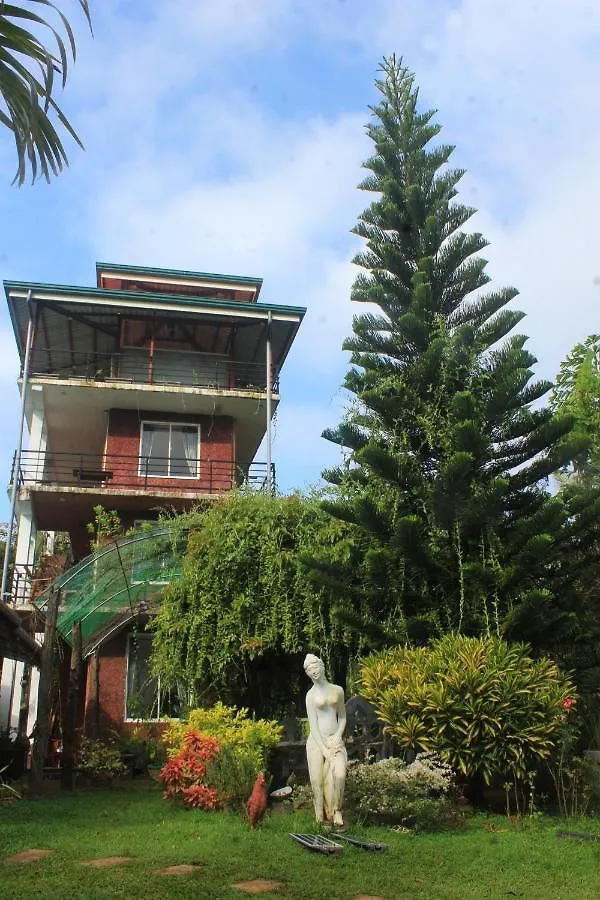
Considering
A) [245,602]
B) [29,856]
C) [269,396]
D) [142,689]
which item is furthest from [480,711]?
[269,396]

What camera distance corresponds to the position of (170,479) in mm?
19203

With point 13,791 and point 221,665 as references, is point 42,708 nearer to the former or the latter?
point 13,791

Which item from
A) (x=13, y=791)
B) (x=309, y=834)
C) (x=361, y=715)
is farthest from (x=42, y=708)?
(x=309, y=834)

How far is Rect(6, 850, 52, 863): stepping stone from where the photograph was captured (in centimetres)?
673

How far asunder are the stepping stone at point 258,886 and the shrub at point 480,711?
363cm

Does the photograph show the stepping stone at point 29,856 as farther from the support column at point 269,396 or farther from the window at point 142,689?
the support column at point 269,396

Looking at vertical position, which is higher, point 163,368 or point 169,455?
point 163,368

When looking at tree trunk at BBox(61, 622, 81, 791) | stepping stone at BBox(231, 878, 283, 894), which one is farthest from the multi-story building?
stepping stone at BBox(231, 878, 283, 894)

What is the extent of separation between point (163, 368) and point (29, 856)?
49.1 feet

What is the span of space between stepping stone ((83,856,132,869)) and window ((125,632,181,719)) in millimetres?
8930

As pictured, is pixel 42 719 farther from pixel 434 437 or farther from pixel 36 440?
pixel 36 440

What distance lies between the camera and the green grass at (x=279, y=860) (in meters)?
5.80

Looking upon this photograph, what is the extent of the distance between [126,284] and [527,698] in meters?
16.4

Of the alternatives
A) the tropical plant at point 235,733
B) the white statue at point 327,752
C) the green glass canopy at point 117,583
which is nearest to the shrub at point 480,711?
the white statue at point 327,752
